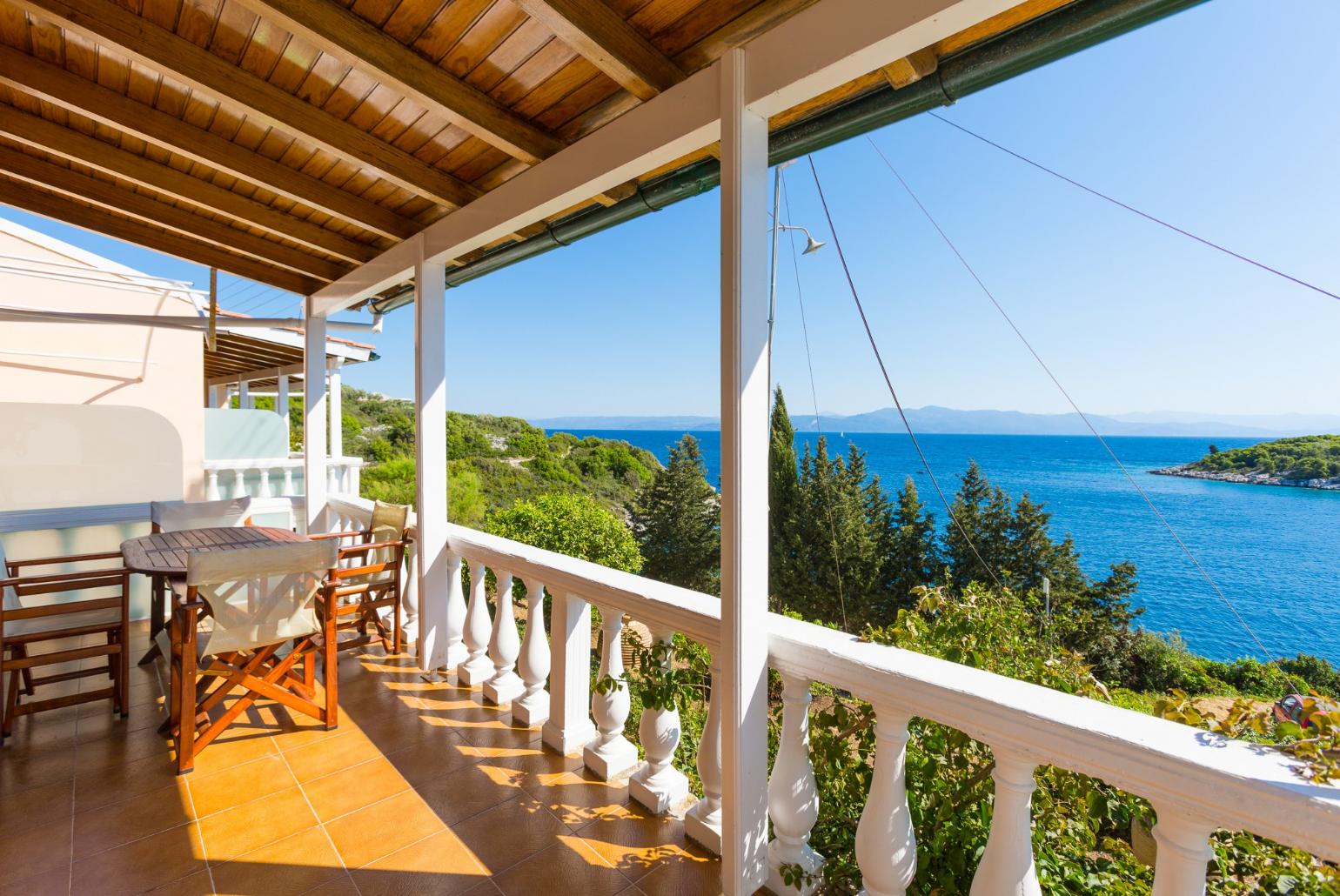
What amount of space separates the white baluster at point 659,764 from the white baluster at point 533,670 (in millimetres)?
668

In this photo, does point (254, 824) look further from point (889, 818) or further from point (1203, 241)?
point (1203, 241)

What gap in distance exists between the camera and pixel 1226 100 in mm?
11289

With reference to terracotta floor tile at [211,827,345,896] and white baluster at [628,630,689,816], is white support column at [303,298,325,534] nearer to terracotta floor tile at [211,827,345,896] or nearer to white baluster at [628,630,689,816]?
terracotta floor tile at [211,827,345,896]

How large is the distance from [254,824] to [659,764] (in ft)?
4.43

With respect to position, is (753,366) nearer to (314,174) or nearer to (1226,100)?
(314,174)

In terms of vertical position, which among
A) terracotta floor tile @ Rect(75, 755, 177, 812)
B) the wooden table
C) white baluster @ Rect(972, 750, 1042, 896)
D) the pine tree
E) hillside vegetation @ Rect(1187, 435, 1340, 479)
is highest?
hillside vegetation @ Rect(1187, 435, 1340, 479)

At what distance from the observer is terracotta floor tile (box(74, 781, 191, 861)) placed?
6.37 feet

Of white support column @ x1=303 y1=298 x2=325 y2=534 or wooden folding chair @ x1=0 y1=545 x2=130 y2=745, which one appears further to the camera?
white support column @ x1=303 y1=298 x2=325 y2=534

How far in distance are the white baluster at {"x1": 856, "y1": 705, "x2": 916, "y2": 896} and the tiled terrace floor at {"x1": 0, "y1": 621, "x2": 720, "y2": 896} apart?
0.56 m

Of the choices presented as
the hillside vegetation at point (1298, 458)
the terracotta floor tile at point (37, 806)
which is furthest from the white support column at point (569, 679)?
the hillside vegetation at point (1298, 458)

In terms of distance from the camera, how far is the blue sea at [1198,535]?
12.5 m

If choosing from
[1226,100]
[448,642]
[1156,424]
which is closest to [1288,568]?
[1156,424]

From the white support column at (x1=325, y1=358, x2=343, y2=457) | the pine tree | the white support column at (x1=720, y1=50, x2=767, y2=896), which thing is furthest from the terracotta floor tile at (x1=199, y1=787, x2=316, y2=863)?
the pine tree

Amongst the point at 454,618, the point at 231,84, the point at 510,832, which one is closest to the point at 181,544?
the point at 454,618
